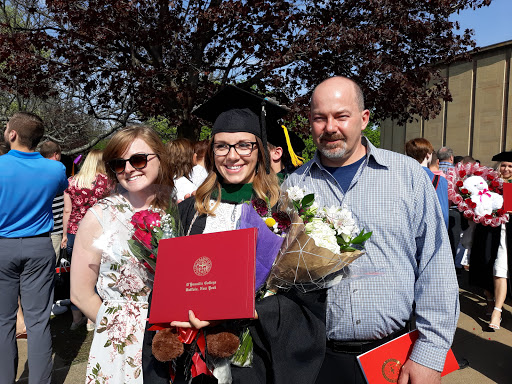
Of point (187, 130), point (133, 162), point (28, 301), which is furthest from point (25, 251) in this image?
point (187, 130)

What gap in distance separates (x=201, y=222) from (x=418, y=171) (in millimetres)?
1185

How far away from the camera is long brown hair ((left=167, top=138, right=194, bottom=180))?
15.8ft

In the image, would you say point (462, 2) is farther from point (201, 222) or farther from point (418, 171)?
point (201, 222)

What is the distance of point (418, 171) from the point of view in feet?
6.85

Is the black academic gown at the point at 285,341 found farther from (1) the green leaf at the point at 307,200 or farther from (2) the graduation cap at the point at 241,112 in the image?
(2) the graduation cap at the point at 241,112

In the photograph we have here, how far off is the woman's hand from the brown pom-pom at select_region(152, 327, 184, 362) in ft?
0.25

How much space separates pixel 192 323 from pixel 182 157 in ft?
11.5

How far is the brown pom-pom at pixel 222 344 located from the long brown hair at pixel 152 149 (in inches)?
36.9

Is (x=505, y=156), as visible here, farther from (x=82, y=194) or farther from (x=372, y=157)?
(x=82, y=194)

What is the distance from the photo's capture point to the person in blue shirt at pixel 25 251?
11.3 feet

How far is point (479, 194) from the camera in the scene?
5094 millimetres

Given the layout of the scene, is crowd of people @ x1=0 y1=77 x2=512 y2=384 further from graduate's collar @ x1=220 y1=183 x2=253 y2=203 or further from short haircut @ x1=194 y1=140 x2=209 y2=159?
short haircut @ x1=194 y1=140 x2=209 y2=159

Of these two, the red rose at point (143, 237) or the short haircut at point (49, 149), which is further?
the short haircut at point (49, 149)

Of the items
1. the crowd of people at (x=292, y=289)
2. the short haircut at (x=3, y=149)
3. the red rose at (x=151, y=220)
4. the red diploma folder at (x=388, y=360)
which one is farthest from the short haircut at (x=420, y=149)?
the short haircut at (x=3, y=149)
